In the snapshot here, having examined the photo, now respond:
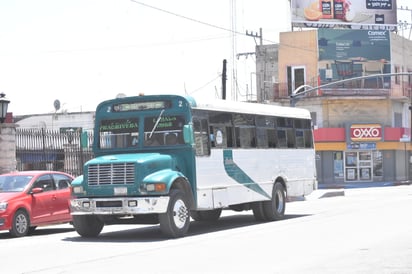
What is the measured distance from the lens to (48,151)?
27328 millimetres

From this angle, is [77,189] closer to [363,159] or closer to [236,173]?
[236,173]

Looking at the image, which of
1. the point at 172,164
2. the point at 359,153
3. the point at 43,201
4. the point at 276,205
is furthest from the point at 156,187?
the point at 359,153

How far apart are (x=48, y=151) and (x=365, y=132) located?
32.2 m

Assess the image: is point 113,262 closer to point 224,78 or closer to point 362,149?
point 224,78

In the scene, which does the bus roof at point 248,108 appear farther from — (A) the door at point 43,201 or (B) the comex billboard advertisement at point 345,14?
(B) the comex billboard advertisement at point 345,14

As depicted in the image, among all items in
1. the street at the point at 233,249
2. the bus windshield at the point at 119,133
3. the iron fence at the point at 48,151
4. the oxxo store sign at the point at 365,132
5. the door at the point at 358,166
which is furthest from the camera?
the door at the point at 358,166

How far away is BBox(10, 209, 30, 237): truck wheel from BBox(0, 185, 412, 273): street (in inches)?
11.4

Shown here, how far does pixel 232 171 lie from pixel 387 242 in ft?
16.7

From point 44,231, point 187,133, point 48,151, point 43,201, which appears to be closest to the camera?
point 187,133

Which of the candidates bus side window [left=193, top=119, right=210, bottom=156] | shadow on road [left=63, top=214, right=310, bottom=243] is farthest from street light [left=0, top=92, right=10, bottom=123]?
bus side window [left=193, top=119, right=210, bottom=156]

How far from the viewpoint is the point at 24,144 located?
26484 millimetres

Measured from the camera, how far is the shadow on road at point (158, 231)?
15.5m

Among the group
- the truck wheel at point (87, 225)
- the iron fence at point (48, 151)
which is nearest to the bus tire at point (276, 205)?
the truck wheel at point (87, 225)

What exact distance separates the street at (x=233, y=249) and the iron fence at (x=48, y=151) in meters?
8.02
